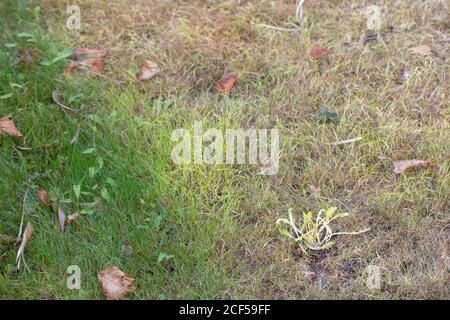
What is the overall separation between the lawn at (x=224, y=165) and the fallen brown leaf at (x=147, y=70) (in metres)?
0.04

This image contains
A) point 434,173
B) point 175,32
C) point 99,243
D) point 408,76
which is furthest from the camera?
point 175,32

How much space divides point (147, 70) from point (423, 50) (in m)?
1.57

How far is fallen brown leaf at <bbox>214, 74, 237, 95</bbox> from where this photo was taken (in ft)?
12.5

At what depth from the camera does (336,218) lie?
3.23 meters

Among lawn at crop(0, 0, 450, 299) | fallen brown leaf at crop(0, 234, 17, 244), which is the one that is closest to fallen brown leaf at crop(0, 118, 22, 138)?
lawn at crop(0, 0, 450, 299)

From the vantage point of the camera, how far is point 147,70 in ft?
13.0

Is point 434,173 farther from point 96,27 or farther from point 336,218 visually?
point 96,27

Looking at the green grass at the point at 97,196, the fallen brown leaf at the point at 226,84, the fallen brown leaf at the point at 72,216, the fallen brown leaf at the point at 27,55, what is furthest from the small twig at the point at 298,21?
the fallen brown leaf at the point at 72,216

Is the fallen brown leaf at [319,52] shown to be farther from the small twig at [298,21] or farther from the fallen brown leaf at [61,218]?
the fallen brown leaf at [61,218]

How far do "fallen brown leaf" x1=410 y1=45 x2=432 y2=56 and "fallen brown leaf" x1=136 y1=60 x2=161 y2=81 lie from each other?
1462 millimetres

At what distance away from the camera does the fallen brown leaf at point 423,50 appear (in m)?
3.96

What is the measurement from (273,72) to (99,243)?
1413 mm
